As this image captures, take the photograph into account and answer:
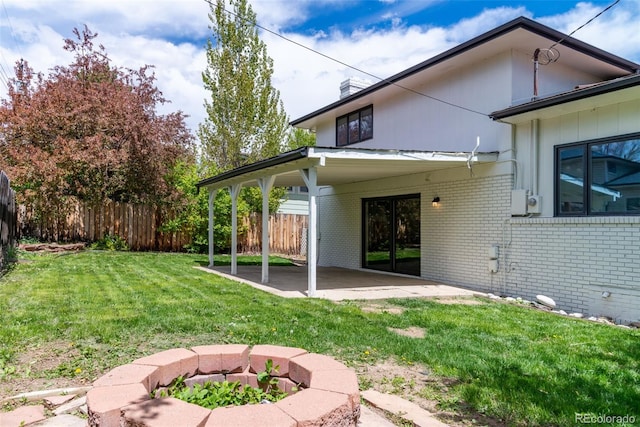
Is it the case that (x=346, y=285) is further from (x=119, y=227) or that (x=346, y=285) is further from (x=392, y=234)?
(x=119, y=227)

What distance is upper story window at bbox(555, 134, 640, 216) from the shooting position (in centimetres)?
632

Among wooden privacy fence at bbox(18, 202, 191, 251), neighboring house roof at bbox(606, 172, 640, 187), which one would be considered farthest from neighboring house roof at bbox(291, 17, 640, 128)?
wooden privacy fence at bbox(18, 202, 191, 251)

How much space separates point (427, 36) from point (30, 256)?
1254 centimetres

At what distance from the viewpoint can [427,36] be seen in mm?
11172

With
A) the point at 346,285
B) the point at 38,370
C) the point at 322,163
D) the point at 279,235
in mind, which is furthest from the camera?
the point at 279,235

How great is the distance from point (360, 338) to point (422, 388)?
137cm

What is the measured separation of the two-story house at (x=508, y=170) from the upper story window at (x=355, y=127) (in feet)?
1.81

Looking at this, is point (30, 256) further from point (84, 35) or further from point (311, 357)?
point (311, 357)

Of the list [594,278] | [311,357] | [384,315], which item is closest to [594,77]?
[594,278]

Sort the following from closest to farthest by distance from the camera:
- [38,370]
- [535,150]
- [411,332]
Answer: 1. [38,370]
2. [411,332]
3. [535,150]

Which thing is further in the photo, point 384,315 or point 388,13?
point 388,13

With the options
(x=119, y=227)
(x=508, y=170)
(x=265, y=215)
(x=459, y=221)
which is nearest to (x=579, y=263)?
(x=508, y=170)

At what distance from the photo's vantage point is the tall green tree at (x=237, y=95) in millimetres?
16938

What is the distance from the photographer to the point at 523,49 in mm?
8164
